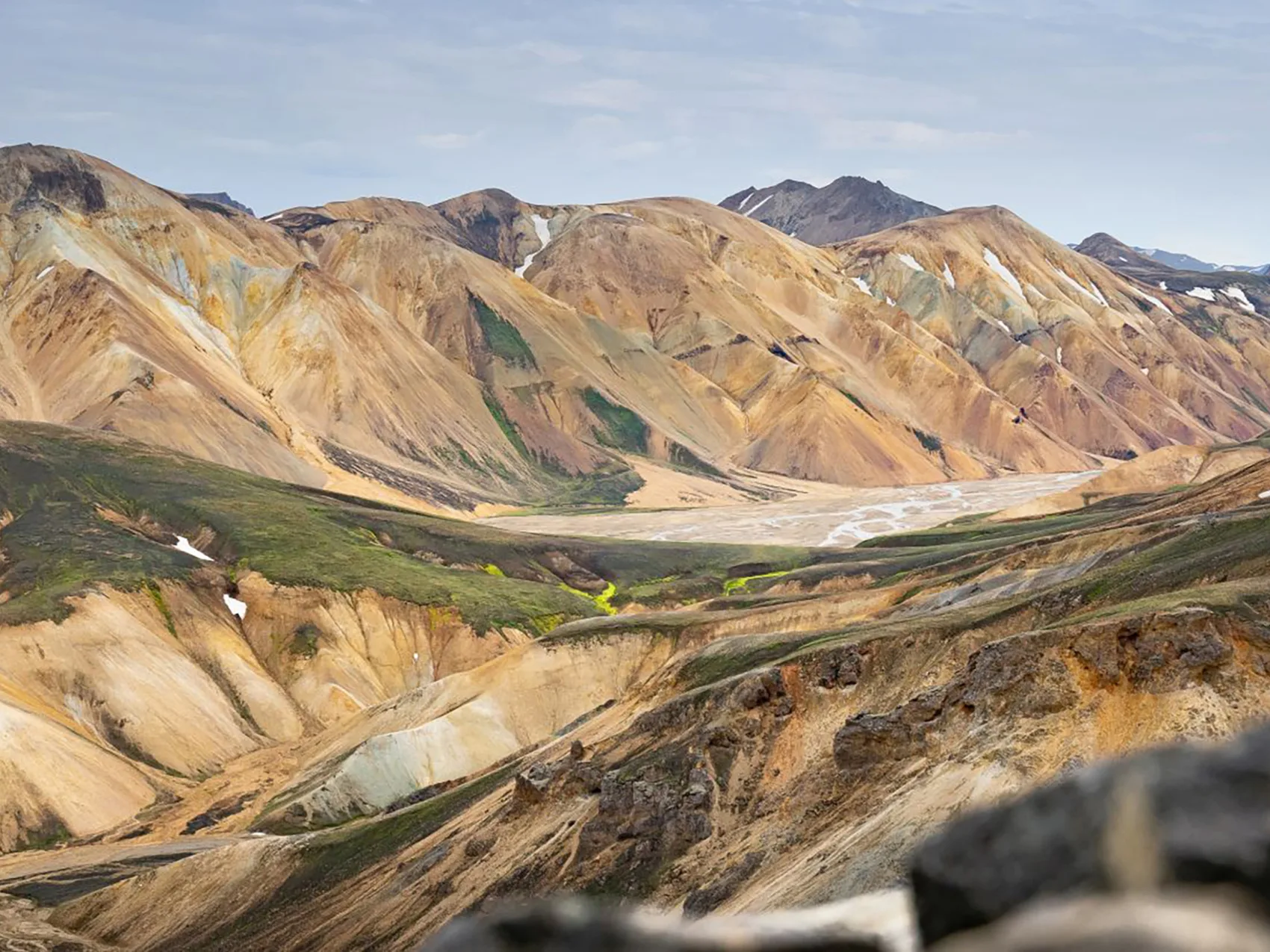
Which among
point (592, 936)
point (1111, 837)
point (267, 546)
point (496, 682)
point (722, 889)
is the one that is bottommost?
point (496, 682)

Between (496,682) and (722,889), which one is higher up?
(722,889)

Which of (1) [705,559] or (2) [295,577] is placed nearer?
(2) [295,577]

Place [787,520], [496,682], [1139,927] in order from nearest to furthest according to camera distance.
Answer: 1. [1139,927]
2. [496,682]
3. [787,520]

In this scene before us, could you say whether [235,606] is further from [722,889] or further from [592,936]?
[592,936]

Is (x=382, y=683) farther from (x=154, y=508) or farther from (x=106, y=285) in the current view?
(x=106, y=285)

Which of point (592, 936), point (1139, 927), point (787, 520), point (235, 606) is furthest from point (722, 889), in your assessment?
point (787, 520)

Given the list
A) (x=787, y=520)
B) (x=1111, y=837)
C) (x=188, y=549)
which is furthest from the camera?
(x=787, y=520)

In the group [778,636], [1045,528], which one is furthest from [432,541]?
[778,636]

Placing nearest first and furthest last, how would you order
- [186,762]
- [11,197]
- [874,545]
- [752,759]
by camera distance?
1. [752,759]
2. [186,762]
3. [874,545]
4. [11,197]
